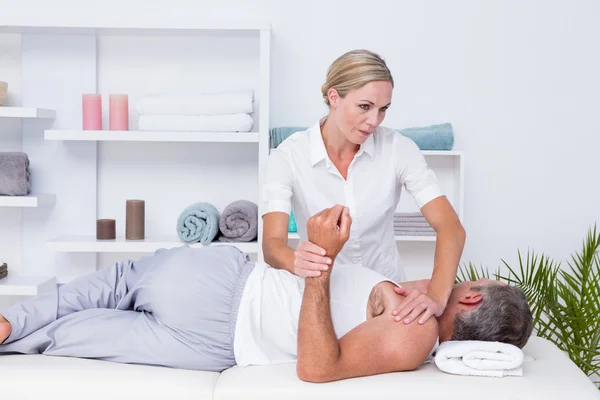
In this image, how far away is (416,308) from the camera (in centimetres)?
186

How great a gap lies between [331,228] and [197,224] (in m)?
1.37

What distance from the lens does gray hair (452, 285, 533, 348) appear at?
1930 mm

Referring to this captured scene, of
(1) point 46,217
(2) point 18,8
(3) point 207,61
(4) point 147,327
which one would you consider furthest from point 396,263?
(2) point 18,8

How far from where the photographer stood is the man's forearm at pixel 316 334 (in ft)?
5.73

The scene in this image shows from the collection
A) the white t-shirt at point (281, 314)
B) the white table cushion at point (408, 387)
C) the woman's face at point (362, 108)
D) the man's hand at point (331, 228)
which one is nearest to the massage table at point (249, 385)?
the white table cushion at point (408, 387)

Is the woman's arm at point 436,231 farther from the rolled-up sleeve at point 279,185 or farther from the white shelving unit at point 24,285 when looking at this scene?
the white shelving unit at point 24,285

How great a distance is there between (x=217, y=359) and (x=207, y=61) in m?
1.65

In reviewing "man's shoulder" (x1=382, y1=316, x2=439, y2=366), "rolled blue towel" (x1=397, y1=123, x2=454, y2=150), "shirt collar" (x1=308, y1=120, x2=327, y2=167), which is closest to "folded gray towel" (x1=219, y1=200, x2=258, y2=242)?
"rolled blue towel" (x1=397, y1=123, x2=454, y2=150)

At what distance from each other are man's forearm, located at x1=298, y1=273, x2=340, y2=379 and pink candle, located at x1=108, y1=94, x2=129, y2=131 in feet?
4.99

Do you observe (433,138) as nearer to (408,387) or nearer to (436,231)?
(436,231)

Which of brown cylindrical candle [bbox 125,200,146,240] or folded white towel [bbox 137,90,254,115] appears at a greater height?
folded white towel [bbox 137,90,254,115]

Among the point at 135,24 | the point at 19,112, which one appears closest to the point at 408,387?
the point at 135,24

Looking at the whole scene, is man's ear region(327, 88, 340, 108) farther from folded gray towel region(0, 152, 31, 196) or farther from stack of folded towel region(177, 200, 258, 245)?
folded gray towel region(0, 152, 31, 196)

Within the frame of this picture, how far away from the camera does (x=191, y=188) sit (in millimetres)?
3307
